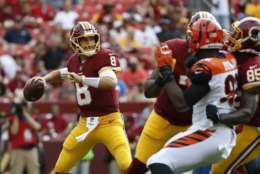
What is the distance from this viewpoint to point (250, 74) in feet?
26.2

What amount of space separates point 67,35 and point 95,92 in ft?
25.9

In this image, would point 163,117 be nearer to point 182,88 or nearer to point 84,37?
point 182,88

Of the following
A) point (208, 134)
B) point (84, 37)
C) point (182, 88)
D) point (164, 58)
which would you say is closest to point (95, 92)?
point (84, 37)

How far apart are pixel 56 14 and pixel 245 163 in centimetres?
1001

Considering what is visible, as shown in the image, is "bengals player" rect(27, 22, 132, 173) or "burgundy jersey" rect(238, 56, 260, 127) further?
"bengals player" rect(27, 22, 132, 173)

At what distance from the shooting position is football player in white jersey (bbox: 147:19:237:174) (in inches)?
299

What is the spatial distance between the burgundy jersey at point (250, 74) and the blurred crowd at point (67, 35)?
6.38 m

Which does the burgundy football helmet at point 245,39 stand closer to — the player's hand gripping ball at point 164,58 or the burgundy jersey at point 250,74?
the burgundy jersey at point 250,74

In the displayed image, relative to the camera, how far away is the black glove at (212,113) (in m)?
7.64

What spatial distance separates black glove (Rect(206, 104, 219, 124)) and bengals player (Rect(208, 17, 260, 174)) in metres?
0.37

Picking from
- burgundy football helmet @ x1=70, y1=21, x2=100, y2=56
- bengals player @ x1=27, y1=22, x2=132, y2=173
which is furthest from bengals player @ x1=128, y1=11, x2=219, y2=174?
burgundy football helmet @ x1=70, y1=21, x2=100, y2=56

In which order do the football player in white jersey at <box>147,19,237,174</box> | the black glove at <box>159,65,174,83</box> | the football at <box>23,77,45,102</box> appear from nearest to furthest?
the football player in white jersey at <box>147,19,237,174</box> → the black glove at <box>159,65,174,83</box> → the football at <box>23,77,45,102</box>

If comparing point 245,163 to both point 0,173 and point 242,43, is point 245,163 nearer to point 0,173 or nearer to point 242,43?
point 242,43

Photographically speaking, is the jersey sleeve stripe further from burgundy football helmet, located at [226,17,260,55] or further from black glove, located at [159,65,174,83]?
black glove, located at [159,65,174,83]
